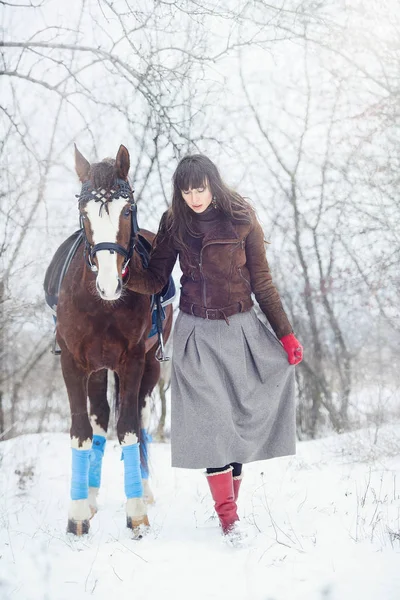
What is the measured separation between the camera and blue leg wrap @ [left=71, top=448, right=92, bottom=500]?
3.22 m

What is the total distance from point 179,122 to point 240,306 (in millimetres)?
1641

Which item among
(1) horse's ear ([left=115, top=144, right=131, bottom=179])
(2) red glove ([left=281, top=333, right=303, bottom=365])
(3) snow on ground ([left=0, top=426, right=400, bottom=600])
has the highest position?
(1) horse's ear ([left=115, top=144, right=131, bottom=179])

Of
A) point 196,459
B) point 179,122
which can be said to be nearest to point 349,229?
point 179,122

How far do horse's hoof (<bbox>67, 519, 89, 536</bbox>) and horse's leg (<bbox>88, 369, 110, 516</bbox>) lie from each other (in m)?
0.81

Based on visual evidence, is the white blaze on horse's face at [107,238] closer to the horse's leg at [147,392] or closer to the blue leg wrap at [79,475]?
the blue leg wrap at [79,475]

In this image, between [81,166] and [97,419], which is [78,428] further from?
[81,166]

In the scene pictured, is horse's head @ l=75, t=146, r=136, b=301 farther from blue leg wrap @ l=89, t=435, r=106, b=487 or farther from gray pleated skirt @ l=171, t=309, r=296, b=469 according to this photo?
blue leg wrap @ l=89, t=435, r=106, b=487

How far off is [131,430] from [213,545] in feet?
2.94

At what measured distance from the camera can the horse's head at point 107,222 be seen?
2.71 meters

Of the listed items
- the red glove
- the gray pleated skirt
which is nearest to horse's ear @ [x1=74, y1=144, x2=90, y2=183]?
the gray pleated skirt

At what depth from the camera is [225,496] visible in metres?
2.91

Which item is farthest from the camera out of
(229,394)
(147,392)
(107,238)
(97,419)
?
(147,392)

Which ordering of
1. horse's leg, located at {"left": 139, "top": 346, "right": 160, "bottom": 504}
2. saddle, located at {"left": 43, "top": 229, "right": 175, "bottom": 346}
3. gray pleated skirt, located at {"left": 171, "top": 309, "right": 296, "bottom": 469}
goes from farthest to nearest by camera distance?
horse's leg, located at {"left": 139, "top": 346, "right": 160, "bottom": 504}
saddle, located at {"left": 43, "top": 229, "right": 175, "bottom": 346}
gray pleated skirt, located at {"left": 171, "top": 309, "right": 296, "bottom": 469}

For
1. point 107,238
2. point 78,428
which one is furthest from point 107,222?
point 78,428
